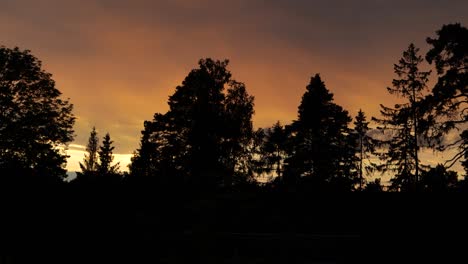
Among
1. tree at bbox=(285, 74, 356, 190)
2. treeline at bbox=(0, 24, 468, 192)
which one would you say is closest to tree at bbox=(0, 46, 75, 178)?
treeline at bbox=(0, 24, 468, 192)

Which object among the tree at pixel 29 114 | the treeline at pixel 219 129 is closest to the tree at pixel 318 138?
the treeline at pixel 219 129

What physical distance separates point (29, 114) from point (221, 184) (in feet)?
70.5

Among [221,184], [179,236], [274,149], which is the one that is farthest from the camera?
[274,149]

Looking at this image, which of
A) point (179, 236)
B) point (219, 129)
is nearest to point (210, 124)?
point (219, 129)

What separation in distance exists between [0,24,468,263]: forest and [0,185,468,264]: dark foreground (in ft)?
0.14

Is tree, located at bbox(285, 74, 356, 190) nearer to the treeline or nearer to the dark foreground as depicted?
the treeline

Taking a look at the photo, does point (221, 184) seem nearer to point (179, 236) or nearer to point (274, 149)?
point (179, 236)

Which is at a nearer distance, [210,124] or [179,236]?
[179,236]

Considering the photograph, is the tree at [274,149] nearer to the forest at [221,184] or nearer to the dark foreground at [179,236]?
the forest at [221,184]

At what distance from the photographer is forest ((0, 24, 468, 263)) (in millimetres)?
12211

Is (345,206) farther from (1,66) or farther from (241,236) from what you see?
(1,66)

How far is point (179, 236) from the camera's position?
13.1 m

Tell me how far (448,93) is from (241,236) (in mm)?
15476

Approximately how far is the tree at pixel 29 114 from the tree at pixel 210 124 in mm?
8383
